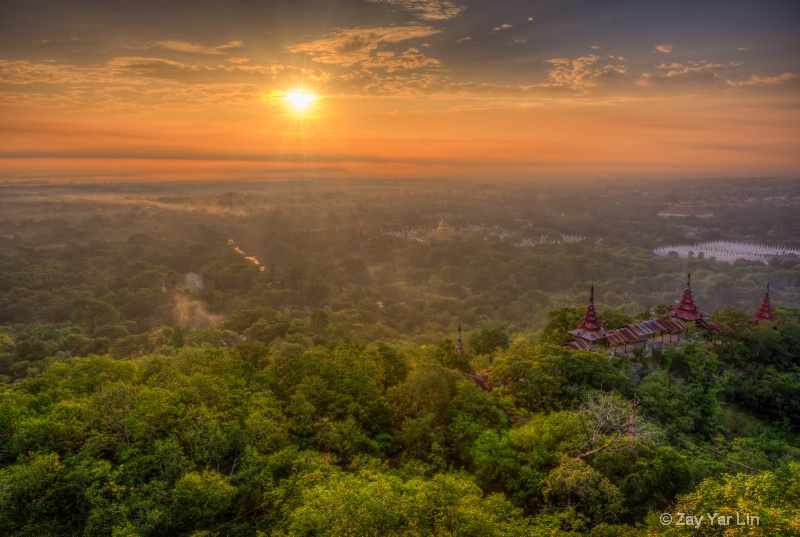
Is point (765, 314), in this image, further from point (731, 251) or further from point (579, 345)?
point (731, 251)

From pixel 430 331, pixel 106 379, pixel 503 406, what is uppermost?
pixel 106 379

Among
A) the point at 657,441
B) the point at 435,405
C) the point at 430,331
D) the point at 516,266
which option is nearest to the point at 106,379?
the point at 435,405

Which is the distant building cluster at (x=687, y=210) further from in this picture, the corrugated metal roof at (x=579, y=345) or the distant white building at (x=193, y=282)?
the distant white building at (x=193, y=282)

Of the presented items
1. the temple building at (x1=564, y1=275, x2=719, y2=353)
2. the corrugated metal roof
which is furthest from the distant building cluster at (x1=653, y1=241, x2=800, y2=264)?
the corrugated metal roof

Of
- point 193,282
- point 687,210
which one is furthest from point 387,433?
point 687,210

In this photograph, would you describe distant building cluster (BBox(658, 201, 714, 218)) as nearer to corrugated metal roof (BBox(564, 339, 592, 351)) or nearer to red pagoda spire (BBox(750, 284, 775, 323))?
red pagoda spire (BBox(750, 284, 775, 323))

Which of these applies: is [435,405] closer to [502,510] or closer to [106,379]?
[502,510]
